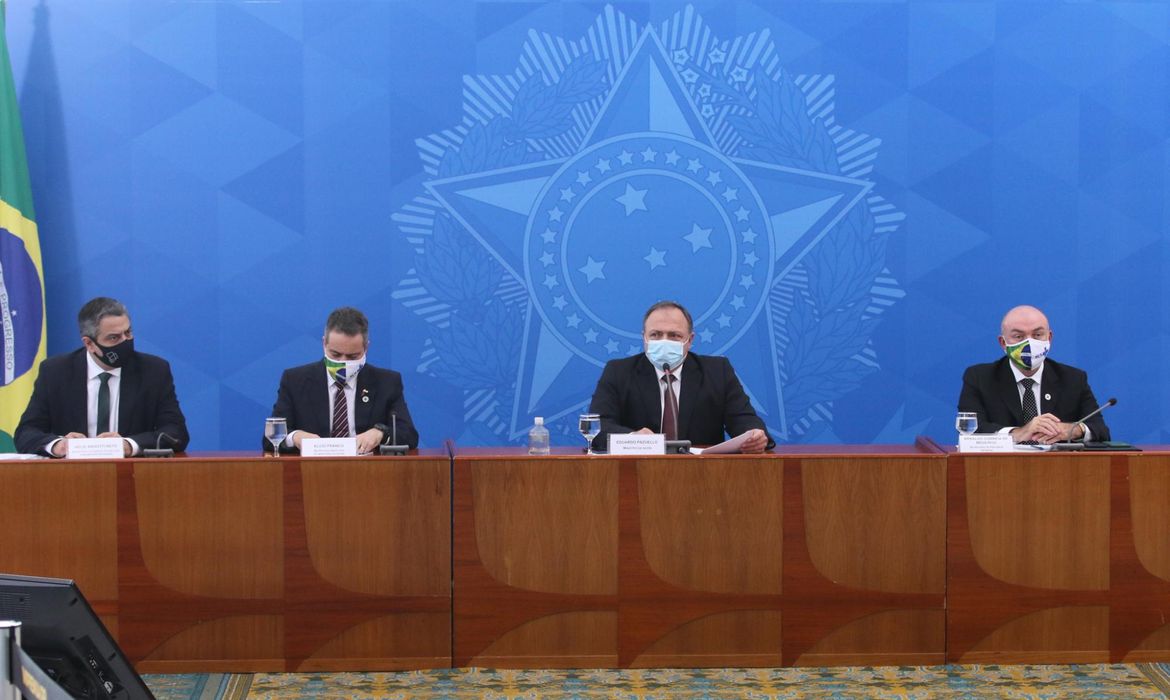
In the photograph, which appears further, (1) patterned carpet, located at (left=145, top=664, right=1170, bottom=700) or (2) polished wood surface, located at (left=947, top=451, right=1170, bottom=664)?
(2) polished wood surface, located at (left=947, top=451, right=1170, bottom=664)

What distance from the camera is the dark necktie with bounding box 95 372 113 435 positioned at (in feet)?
15.9

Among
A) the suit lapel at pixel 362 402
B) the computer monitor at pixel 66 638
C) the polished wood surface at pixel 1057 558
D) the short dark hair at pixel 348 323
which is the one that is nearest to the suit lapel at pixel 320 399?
the suit lapel at pixel 362 402

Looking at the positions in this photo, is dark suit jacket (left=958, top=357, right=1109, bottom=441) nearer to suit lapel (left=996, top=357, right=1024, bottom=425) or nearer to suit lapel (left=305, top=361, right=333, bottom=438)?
suit lapel (left=996, top=357, right=1024, bottom=425)

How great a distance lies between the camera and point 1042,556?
13.8ft

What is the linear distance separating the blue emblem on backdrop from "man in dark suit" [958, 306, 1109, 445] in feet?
4.02

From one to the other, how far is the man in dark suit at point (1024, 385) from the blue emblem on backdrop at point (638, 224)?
123 centimetres

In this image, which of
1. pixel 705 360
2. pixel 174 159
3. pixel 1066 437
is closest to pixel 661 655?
pixel 705 360

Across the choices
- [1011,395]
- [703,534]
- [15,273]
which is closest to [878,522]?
[703,534]

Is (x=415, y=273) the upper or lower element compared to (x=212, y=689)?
upper

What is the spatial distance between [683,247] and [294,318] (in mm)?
1968

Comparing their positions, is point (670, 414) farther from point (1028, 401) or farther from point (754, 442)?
point (1028, 401)

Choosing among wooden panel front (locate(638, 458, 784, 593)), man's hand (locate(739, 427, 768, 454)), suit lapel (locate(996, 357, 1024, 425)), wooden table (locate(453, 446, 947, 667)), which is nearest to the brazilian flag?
wooden table (locate(453, 446, 947, 667))

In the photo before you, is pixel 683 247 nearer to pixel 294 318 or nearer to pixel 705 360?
pixel 705 360

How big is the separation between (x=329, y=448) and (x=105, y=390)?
1188mm
